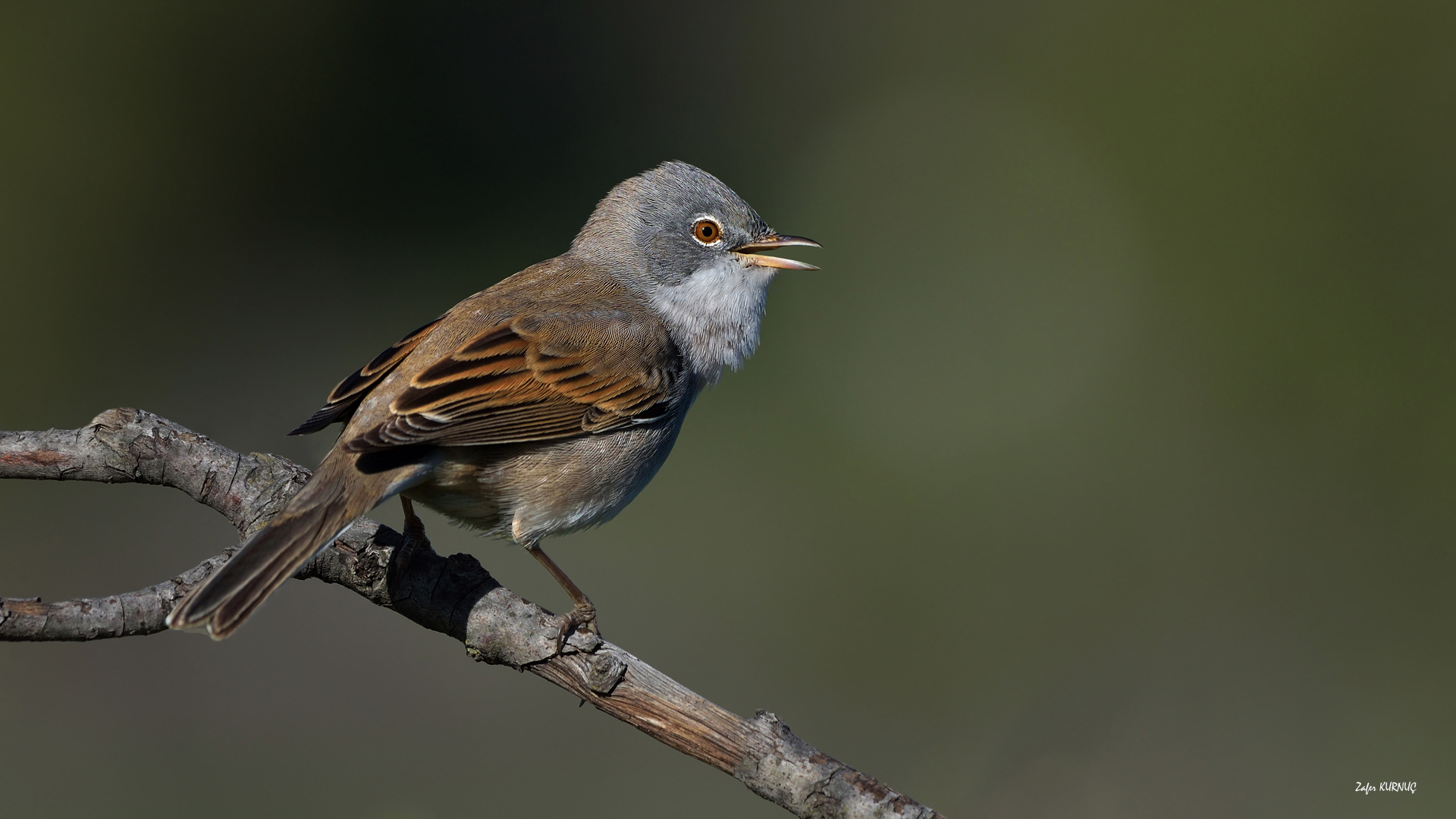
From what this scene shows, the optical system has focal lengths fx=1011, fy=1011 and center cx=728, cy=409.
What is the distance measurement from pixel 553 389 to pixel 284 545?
1060 mm

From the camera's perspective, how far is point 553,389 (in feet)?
11.1

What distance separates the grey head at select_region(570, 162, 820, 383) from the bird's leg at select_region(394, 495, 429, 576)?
1327 millimetres

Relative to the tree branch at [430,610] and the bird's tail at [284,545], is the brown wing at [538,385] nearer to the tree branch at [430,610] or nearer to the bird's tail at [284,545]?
the bird's tail at [284,545]

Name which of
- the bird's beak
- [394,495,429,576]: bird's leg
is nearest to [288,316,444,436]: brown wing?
[394,495,429,576]: bird's leg

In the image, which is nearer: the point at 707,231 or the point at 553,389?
the point at 553,389

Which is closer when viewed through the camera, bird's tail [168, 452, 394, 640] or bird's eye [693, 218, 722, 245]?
bird's tail [168, 452, 394, 640]

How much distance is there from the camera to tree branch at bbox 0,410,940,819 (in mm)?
2369

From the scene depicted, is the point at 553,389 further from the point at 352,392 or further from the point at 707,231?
the point at 707,231

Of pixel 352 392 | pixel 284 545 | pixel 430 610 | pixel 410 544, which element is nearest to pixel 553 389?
pixel 352 392

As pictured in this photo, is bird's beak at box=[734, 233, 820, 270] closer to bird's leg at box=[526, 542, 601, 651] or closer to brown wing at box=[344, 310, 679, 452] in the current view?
brown wing at box=[344, 310, 679, 452]

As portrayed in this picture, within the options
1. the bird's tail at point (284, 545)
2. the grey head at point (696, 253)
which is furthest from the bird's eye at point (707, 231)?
the bird's tail at point (284, 545)

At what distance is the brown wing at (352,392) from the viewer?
131 inches

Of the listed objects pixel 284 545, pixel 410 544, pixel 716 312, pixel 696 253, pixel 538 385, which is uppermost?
pixel 696 253

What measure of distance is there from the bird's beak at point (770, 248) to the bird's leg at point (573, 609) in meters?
1.50
